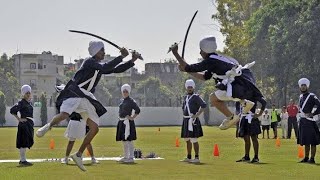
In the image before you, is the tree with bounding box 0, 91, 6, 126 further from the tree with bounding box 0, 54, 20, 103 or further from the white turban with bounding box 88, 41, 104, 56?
the white turban with bounding box 88, 41, 104, 56

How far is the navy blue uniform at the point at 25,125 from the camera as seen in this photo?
82.6ft

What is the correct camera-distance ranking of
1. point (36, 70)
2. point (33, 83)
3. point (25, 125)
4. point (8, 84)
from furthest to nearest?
1. point (33, 83)
2. point (36, 70)
3. point (8, 84)
4. point (25, 125)

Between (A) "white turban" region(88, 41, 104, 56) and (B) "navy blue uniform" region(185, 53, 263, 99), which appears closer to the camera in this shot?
(B) "navy blue uniform" region(185, 53, 263, 99)

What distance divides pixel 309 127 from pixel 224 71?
9810 millimetres

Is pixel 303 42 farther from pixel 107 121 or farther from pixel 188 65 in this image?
pixel 188 65

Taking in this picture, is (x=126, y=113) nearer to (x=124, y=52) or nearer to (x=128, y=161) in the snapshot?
(x=128, y=161)

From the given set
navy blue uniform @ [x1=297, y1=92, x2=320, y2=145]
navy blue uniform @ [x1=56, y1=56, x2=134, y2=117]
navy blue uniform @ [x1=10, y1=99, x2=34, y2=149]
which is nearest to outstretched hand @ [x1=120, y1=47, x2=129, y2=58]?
navy blue uniform @ [x1=56, y1=56, x2=134, y2=117]

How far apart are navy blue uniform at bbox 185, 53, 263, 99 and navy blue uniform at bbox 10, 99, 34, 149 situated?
9.76 metres

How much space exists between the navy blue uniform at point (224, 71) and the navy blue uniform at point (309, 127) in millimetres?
8956

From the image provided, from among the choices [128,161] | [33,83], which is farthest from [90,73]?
[33,83]

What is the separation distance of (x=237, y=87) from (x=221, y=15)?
239ft

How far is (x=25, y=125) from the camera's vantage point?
1011 inches

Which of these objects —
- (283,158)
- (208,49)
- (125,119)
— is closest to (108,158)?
(125,119)

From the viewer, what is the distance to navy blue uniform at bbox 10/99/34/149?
82.6 feet
